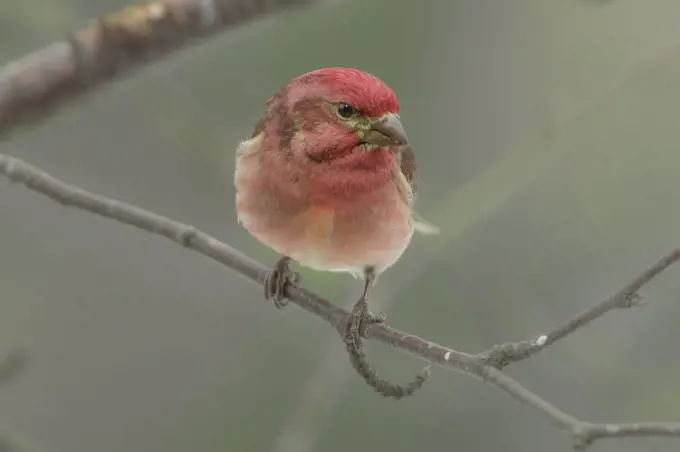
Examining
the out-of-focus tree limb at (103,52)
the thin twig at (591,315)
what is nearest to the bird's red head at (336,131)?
the out-of-focus tree limb at (103,52)

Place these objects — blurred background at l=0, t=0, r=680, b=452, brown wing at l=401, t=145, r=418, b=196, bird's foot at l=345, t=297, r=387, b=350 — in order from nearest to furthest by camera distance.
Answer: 1. bird's foot at l=345, t=297, r=387, b=350
2. brown wing at l=401, t=145, r=418, b=196
3. blurred background at l=0, t=0, r=680, b=452

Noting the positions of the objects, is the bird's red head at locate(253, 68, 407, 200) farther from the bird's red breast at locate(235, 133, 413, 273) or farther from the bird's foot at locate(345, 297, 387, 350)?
the bird's foot at locate(345, 297, 387, 350)

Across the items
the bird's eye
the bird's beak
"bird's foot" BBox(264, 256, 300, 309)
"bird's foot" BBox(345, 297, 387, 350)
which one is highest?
the bird's eye

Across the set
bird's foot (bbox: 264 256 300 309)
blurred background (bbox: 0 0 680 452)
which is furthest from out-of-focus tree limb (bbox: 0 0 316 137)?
blurred background (bbox: 0 0 680 452)

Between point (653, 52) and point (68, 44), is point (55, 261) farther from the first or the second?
point (653, 52)

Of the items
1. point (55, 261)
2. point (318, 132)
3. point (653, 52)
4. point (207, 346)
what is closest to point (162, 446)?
point (207, 346)
